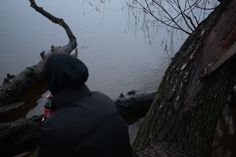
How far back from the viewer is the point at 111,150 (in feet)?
8.57

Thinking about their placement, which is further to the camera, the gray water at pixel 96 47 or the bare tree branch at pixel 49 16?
the gray water at pixel 96 47

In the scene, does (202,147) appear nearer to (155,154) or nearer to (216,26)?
(155,154)

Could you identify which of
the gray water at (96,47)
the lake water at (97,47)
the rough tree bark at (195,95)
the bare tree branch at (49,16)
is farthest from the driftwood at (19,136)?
the bare tree branch at (49,16)

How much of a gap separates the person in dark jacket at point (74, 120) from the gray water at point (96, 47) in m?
5.25

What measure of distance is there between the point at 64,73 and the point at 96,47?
11771 mm

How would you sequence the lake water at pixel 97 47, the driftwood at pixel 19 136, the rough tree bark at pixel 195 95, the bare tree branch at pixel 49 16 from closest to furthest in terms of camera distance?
1. the rough tree bark at pixel 195 95
2. the driftwood at pixel 19 136
3. the bare tree branch at pixel 49 16
4. the lake water at pixel 97 47

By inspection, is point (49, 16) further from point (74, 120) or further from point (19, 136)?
point (74, 120)

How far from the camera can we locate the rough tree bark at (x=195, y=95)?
11.7ft

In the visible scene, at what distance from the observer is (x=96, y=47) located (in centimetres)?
1419

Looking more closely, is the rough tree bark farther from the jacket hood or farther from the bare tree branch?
the bare tree branch

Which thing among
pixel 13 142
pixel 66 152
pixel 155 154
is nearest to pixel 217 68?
pixel 155 154

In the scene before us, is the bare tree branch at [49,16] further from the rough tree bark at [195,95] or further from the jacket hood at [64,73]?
the jacket hood at [64,73]

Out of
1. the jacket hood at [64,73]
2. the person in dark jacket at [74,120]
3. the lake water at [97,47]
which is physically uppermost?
the jacket hood at [64,73]

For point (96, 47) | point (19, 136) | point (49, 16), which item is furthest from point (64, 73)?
point (96, 47)
